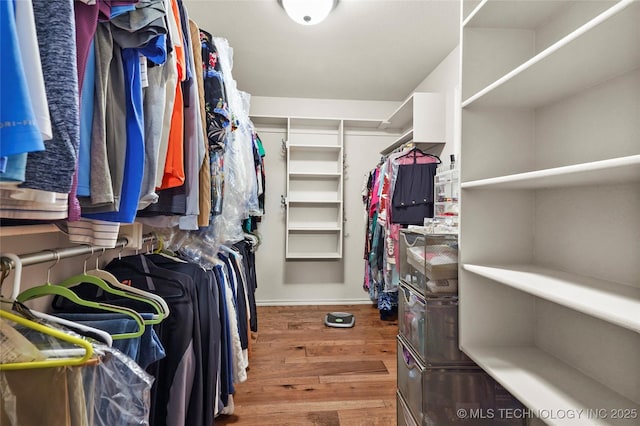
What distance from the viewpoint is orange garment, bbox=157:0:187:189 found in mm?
954

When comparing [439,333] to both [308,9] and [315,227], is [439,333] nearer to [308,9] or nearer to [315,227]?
[308,9]

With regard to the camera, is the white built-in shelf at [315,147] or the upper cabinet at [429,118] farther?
the white built-in shelf at [315,147]

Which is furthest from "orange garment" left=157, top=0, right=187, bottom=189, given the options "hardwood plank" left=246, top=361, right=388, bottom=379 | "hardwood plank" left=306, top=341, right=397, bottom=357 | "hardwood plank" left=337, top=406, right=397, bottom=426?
"hardwood plank" left=306, top=341, right=397, bottom=357

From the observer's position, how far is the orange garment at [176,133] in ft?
3.13

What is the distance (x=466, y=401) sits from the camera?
1.19 m

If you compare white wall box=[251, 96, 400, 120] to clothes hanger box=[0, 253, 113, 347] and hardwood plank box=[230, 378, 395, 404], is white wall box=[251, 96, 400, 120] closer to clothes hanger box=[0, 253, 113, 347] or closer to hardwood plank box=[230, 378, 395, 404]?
hardwood plank box=[230, 378, 395, 404]

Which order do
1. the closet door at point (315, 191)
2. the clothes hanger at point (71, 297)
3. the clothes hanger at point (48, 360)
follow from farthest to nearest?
the closet door at point (315, 191)
the clothes hanger at point (71, 297)
the clothes hanger at point (48, 360)

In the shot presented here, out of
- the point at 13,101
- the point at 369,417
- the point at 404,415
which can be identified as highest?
the point at 13,101

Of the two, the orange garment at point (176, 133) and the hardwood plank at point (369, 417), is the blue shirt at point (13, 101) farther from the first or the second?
the hardwood plank at point (369, 417)

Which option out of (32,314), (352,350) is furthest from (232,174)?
(352,350)

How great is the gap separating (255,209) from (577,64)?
197cm

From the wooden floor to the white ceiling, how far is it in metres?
2.35

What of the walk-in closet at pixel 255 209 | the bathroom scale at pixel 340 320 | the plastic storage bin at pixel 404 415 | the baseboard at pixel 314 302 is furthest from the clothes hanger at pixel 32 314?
the baseboard at pixel 314 302

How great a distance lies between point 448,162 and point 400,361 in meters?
1.64
